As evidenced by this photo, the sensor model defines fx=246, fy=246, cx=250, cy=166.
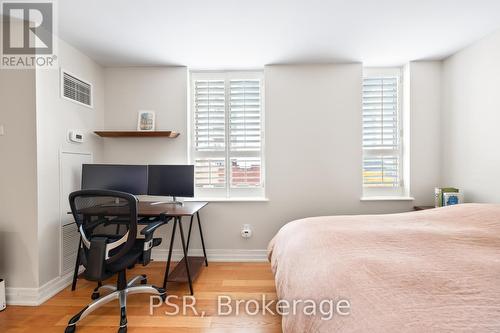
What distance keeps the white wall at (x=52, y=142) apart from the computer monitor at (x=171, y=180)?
0.85 m

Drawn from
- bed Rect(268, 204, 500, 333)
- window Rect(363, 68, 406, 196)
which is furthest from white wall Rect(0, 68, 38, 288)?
window Rect(363, 68, 406, 196)

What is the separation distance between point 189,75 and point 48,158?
1819mm

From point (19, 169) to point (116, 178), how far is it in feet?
2.54

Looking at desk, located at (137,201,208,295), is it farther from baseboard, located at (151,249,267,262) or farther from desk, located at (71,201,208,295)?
baseboard, located at (151,249,267,262)

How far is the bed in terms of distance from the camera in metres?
0.83

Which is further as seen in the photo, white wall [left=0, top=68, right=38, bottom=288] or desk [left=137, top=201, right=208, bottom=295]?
desk [left=137, top=201, right=208, bottom=295]

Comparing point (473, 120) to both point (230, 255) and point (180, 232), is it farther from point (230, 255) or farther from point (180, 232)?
point (180, 232)

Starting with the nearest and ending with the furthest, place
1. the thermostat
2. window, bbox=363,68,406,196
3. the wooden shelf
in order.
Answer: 1. the wooden shelf
2. the thermostat
3. window, bbox=363,68,406,196

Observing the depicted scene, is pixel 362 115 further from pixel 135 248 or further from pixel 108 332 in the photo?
pixel 108 332

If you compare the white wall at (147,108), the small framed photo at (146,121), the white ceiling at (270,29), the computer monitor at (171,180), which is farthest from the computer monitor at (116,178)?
the white ceiling at (270,29)

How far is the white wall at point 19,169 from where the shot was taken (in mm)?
2150

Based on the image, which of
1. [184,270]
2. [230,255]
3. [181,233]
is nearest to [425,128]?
[230,255]

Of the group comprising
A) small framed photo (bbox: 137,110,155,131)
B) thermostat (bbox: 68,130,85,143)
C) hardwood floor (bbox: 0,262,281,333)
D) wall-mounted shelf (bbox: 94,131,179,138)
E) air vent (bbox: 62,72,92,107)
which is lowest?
hardwood floor (bbox: 0,262,281,333)

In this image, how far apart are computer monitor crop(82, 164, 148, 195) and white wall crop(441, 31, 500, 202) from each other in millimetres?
3524
